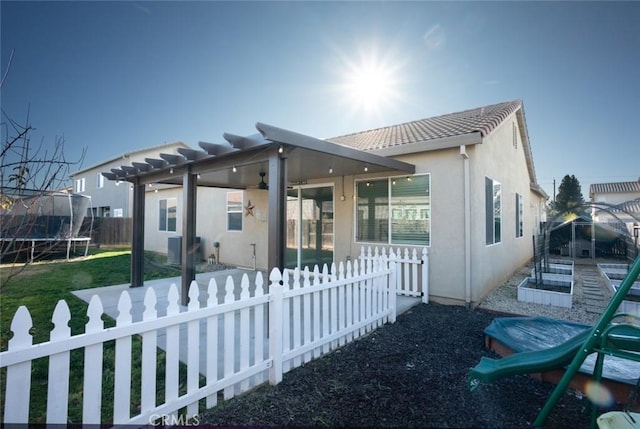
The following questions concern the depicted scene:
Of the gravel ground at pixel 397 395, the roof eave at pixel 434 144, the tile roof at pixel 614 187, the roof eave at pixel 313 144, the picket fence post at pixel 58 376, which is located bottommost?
the gravel ground at pixel 397 395

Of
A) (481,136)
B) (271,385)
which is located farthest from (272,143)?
(481,136)

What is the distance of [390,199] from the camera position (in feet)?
22.4

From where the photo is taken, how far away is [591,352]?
2.33 m

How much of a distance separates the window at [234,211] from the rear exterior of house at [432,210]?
0.04 meters

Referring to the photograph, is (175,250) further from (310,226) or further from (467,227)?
(467,227)

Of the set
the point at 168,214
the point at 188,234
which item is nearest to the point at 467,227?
the point at 188,234

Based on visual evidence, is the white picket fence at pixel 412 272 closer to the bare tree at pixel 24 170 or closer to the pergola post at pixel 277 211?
the pergola post at pixel 277 211

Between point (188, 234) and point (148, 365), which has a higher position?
point (188, 234)

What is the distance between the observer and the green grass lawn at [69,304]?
9.04ft

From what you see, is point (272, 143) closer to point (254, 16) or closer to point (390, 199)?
point (390, 199)

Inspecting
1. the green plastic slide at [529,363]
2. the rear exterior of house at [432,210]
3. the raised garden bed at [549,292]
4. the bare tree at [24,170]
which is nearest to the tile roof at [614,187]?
the rear exterior of house at [432,210]

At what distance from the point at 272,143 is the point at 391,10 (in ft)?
18.3

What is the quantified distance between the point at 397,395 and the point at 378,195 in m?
4.75

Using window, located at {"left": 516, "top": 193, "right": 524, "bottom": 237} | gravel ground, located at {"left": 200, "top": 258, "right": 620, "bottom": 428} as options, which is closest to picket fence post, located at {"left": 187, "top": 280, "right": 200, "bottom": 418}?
gravel ground, located at {"left": 200, "top": 258, "right": 620, "bottom": 428}
